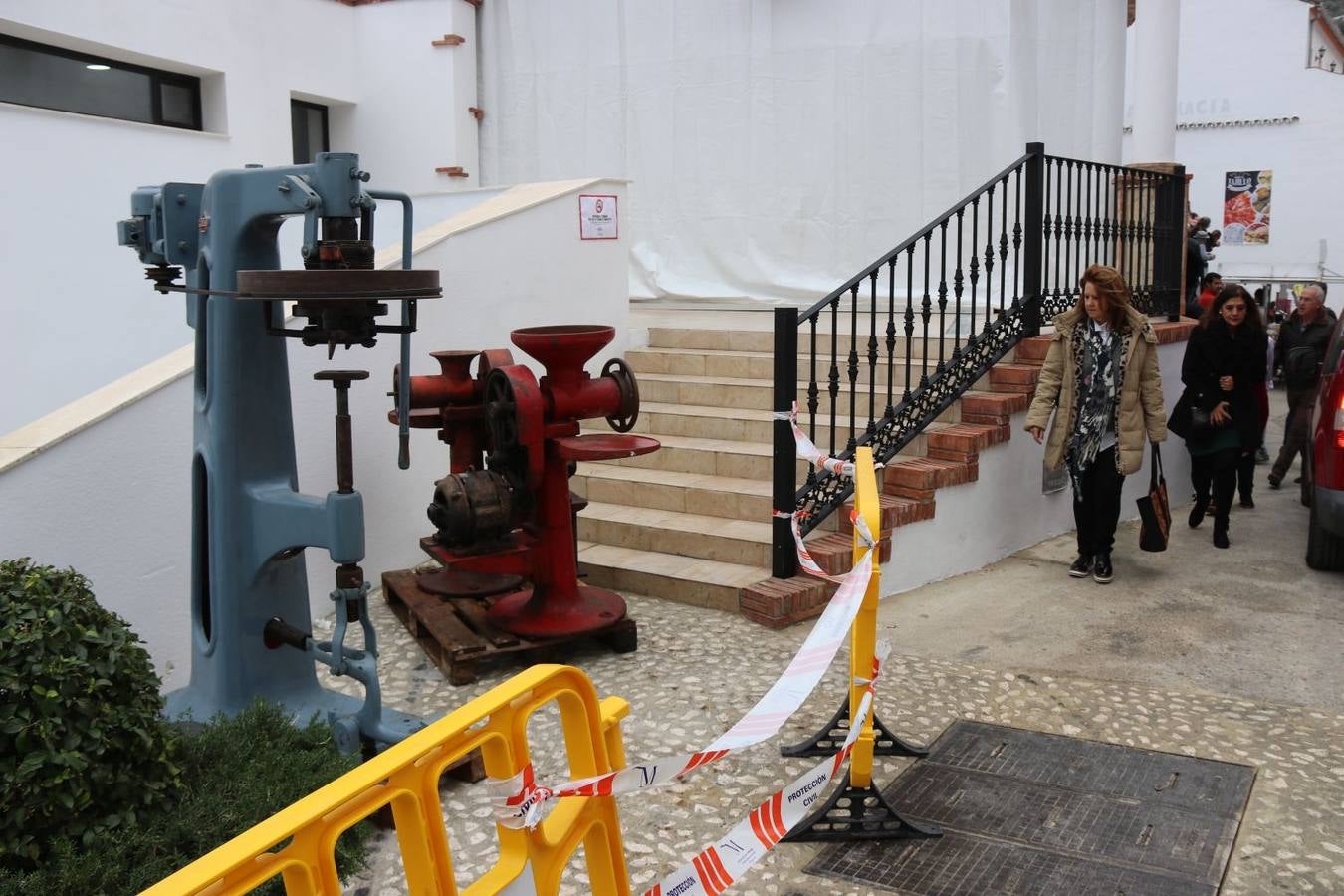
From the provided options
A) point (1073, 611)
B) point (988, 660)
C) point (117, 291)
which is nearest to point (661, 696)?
point (988, 660)

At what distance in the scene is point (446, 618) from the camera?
214 inches

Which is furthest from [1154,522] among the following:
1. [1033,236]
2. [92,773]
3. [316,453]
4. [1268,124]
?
[1268,124]

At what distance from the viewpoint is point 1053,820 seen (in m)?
3.78

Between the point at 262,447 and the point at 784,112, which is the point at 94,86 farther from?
the point at 262,447

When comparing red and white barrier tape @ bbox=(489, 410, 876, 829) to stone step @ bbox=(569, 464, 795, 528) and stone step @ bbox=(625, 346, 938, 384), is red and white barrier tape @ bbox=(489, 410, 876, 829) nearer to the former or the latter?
stone step @ bbox=(569, 464, 795, 528)

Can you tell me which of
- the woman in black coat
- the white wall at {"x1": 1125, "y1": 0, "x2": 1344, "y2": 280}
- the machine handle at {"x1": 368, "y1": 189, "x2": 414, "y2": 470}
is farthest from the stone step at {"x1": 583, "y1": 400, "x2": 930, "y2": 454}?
the white wall at {"x1": 1125, "y1": 0, "x2": 1344, "y2": 280}

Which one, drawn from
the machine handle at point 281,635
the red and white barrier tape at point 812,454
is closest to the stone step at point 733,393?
the red and white barrier tape at point 812,454

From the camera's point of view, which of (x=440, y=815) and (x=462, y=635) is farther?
(x=462, y=635)

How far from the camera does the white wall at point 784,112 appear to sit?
906 centimetres

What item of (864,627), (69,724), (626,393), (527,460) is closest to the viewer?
(69,724)

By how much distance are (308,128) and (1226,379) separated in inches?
314

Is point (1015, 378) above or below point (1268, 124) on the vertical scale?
below

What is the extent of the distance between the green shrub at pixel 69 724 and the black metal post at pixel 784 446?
325 centimetres

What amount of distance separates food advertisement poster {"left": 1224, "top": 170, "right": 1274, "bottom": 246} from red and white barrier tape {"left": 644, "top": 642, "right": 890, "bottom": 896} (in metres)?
24.7
